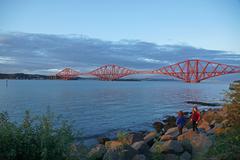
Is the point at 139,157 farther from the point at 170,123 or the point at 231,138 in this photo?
the point at 170,123

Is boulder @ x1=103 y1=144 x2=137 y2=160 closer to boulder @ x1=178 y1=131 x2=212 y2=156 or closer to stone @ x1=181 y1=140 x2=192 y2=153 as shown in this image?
stone @ x1=181 y1=140 x2=192 y2=153

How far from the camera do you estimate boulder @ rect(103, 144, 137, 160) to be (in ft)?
28.5

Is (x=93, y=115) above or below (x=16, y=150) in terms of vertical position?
below

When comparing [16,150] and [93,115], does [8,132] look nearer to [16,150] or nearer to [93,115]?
[16,150]

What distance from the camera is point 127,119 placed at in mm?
23109

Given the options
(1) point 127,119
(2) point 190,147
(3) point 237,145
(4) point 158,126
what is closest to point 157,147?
(2) point 190,147

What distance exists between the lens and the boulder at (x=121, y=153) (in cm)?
868

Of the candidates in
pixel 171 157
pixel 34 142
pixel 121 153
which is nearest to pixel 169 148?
pixel 171 157

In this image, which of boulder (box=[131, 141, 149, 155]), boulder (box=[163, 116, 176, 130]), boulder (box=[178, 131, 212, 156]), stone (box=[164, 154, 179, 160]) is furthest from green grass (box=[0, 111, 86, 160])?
boulder (box=[163, 116, 176, 130])

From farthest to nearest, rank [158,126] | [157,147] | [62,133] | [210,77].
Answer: [210,77], [158,126], [157,147], [62,133]

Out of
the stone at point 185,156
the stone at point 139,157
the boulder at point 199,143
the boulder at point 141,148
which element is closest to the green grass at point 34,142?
the stone at point 139,157

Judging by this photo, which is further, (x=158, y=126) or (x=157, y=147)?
(x=158, y=126)

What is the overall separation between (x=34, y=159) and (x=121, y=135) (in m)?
5.71

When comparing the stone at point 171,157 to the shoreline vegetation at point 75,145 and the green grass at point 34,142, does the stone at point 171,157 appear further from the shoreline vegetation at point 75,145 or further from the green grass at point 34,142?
the green grass at point 34,142
